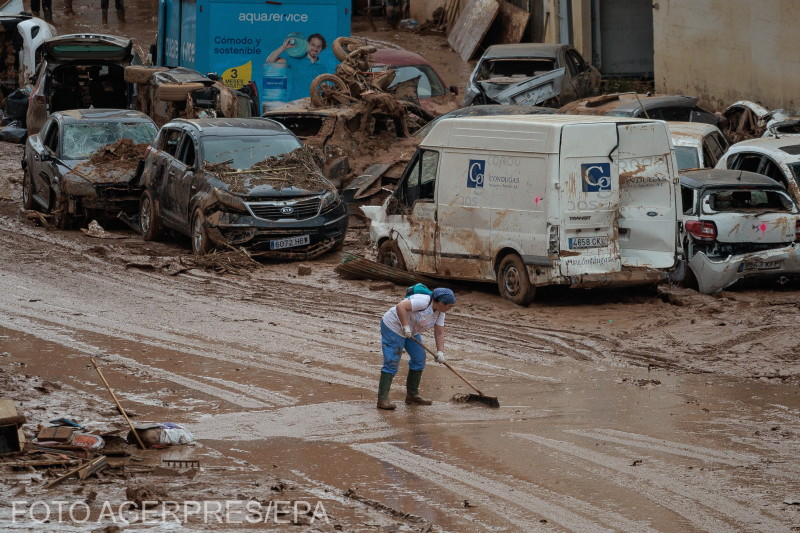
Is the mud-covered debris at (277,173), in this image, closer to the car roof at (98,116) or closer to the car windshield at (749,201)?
the car roof at (98,116)

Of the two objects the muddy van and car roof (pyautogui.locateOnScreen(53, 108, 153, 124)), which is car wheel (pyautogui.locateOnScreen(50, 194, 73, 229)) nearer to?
car roof (pyautogui.locateOnScreen(53, 108, 153, 124))

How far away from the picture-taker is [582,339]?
1278cm

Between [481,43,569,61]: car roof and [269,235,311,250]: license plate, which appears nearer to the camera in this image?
[269,235,311,250]: license plate

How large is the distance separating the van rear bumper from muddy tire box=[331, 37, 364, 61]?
1006 cm

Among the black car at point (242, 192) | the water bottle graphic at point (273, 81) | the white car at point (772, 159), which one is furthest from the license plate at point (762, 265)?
the water bottle graphic at point (273, 81)

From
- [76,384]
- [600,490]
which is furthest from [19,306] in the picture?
[600,490]

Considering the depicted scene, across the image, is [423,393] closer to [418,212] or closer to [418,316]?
[418,316]

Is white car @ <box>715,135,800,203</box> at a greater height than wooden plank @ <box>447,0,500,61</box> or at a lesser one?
lesser

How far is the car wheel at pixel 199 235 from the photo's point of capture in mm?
17047

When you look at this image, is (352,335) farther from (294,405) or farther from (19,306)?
(19,306)

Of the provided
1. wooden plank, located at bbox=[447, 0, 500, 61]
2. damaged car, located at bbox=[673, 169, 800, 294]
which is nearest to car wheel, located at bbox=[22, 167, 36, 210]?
damaged car, located at bbox=[673, 169, 800, 294]

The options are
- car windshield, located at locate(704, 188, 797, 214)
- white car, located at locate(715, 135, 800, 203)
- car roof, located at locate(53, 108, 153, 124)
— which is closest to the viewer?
car windshield, located at locate(704, 188, 797, 214)

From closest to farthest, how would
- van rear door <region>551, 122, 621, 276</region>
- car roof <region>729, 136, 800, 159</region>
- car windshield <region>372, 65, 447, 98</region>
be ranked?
1. van rear door <region>551, 122, 621, 276</region>
2. car roof <region>729, 136, 800, 159</region>
3. car windshield <region>372, 65, 447, 98</region>

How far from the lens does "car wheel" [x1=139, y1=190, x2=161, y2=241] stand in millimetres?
18719
